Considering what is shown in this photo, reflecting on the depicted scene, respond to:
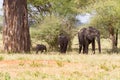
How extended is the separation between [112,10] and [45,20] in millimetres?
5669

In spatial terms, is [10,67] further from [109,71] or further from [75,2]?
[75,2]

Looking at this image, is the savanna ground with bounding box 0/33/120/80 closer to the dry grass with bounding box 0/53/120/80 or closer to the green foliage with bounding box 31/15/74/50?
the dry grass with bounding box 0/53/120/80

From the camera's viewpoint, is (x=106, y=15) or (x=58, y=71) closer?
(x=58, y=71)

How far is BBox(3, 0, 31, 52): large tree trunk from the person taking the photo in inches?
816

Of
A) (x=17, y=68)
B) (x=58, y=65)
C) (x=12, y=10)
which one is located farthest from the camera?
(x=12, y=10)

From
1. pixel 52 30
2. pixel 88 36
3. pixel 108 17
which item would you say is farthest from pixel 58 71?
pixel 108 17

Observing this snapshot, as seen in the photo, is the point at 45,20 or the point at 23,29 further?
the point at 45,20

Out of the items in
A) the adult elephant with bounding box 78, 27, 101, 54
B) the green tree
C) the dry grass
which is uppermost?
the green tree

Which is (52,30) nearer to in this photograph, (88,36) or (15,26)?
(88,36)

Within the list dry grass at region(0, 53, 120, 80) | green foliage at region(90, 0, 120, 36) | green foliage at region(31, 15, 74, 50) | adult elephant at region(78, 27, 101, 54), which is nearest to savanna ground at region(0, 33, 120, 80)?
dry grass at region(0, 53, 120, 80)

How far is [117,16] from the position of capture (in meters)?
31.6

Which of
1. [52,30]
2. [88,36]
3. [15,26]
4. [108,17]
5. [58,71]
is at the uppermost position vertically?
[108,17]

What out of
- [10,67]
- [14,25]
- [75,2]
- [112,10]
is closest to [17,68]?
[10,67]

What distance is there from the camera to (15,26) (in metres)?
A: 20.9
